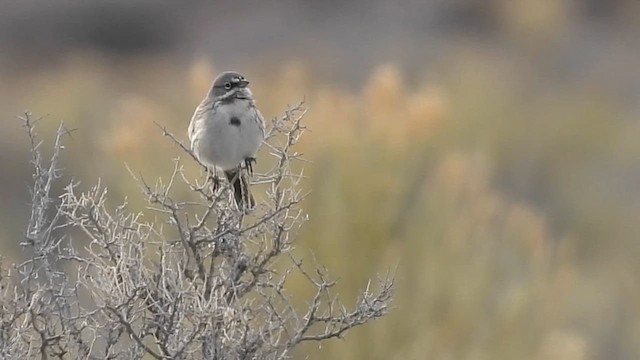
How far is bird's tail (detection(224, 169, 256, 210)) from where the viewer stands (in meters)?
6.17

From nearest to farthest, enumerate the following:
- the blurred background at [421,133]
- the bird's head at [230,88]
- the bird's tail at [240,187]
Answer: the bird's tail at [240,187]
the bird's head at [230,88]
the blurred background at [421,133]

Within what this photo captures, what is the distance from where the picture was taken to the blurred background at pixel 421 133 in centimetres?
1052

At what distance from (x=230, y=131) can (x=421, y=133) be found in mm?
5419

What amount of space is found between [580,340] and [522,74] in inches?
318

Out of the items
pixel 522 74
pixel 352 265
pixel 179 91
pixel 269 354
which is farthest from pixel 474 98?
pixel 269 354

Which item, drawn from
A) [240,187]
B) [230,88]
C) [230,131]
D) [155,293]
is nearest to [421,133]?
[230,88]

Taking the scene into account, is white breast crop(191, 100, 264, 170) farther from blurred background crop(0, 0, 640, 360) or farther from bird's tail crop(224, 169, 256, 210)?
blurred background crop(0, 0, 640, 360)

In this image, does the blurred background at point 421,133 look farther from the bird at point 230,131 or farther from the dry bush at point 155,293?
the bird at point 230,131

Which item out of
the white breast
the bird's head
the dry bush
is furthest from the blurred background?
the bird's head

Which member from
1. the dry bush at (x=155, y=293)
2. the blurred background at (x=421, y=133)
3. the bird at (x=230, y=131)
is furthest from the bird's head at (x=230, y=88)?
the dry bush at (x=155, y=293)

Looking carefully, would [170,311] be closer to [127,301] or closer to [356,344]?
[127,301]

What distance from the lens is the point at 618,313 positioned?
43.0ft

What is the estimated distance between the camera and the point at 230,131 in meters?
6.96

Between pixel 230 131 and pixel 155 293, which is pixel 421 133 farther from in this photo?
pixel 155 293
